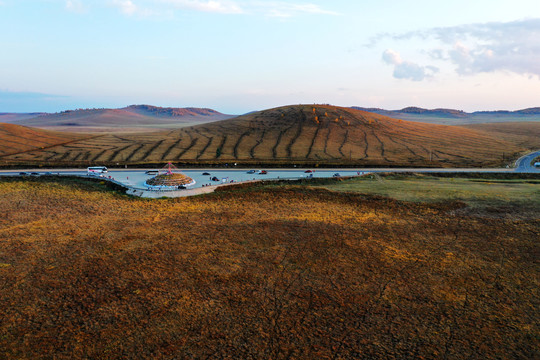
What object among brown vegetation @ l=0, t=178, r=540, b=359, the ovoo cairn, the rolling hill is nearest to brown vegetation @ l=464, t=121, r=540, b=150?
the rolling hill

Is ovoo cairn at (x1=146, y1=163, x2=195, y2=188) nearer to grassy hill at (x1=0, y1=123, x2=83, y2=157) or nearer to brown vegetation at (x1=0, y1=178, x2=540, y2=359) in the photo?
brown vegetation at (x1=0, y1=178, x2=540, y2=359)

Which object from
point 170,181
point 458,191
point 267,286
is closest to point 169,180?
point 170,181

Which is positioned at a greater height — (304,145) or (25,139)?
(25,139)

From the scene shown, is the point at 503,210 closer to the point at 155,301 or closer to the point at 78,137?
the point at 155,301

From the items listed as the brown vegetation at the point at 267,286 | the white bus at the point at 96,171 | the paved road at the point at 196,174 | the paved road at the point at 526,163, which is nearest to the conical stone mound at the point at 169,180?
the paved road at the point at 196,174

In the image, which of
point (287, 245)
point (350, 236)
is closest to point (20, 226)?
point (287, 245)

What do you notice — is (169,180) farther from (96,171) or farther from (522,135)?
(522,135)

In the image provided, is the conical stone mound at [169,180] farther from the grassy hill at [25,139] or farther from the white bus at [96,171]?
the grassy hill at [25,139]
